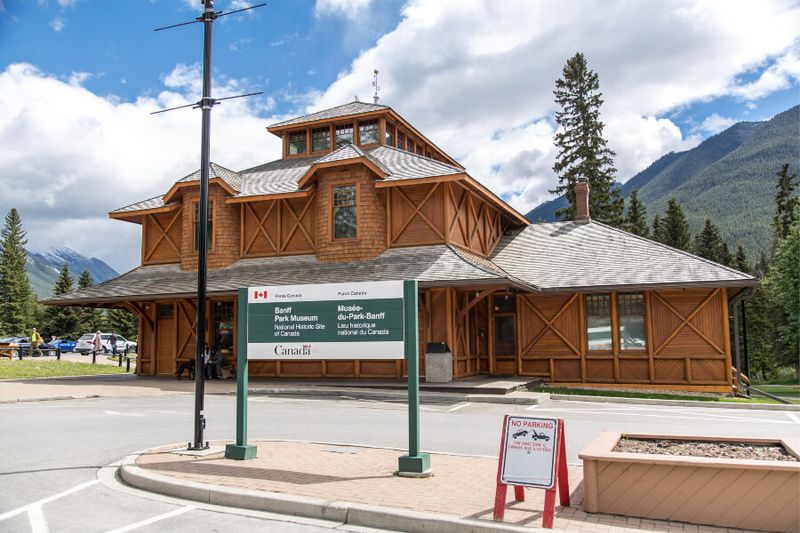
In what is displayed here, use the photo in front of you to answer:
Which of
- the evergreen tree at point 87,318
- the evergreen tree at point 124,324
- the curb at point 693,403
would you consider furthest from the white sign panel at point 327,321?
the evergreen tree at point 124,324

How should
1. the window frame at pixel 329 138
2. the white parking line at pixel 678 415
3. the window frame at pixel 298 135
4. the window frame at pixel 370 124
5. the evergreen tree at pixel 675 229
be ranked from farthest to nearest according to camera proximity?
the evergreen tree at pixel 675 229 < the window frame at pixel 298 135 < the window frame at pixel 329 138 < the window frame at pixel 370 124 < the white parking line at pixel 678 415

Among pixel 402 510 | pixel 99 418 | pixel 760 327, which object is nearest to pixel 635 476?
pixel 402 510

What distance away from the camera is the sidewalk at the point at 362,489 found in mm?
6020

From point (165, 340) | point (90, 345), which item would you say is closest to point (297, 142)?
point (165, 340)

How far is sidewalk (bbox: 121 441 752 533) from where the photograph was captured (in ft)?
19.7

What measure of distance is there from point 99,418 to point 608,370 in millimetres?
15245

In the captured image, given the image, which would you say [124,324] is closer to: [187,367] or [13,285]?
[13,285]

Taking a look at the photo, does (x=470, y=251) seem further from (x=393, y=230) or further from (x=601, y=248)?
(x=601, y=248)

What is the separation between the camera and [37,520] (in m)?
6.35

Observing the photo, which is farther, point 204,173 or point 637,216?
point 637,216

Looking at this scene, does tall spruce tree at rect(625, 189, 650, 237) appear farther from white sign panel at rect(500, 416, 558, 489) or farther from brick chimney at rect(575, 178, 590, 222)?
white sign panel at rect(500, 416, 558, 489)

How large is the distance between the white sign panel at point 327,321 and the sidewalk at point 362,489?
141cm

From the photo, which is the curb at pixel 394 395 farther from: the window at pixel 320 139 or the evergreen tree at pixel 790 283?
the evergreen tree at pixel 790 283

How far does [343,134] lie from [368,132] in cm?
114
